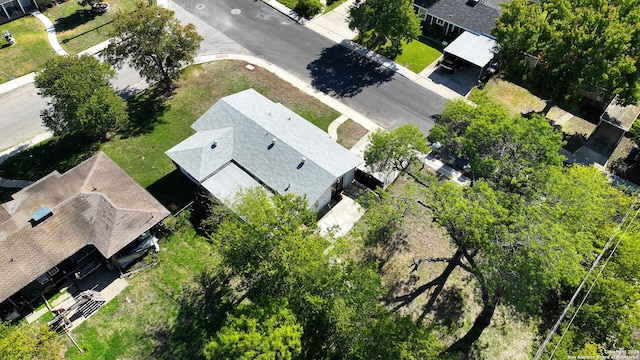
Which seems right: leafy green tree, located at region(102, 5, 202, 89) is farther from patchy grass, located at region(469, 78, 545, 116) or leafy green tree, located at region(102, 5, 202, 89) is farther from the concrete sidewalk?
patchy grass, located at region(469, 78, 545, 116)

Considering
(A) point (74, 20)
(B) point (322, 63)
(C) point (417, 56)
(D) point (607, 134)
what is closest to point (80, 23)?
(A) point (74, 20)

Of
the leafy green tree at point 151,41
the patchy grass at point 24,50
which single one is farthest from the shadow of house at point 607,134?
the patchy grass at point 24,50

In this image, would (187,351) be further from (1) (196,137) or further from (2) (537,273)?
(2) (537,273)

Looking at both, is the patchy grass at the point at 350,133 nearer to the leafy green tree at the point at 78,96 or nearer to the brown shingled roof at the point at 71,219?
the brown shingled roof at the point at 71,219

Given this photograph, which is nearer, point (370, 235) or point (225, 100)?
point (370, 235)

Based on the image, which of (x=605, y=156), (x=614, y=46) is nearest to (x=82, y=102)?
(x=614, y=46)

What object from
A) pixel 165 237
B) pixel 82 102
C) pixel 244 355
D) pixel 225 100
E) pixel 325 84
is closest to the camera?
pixel 244 355
